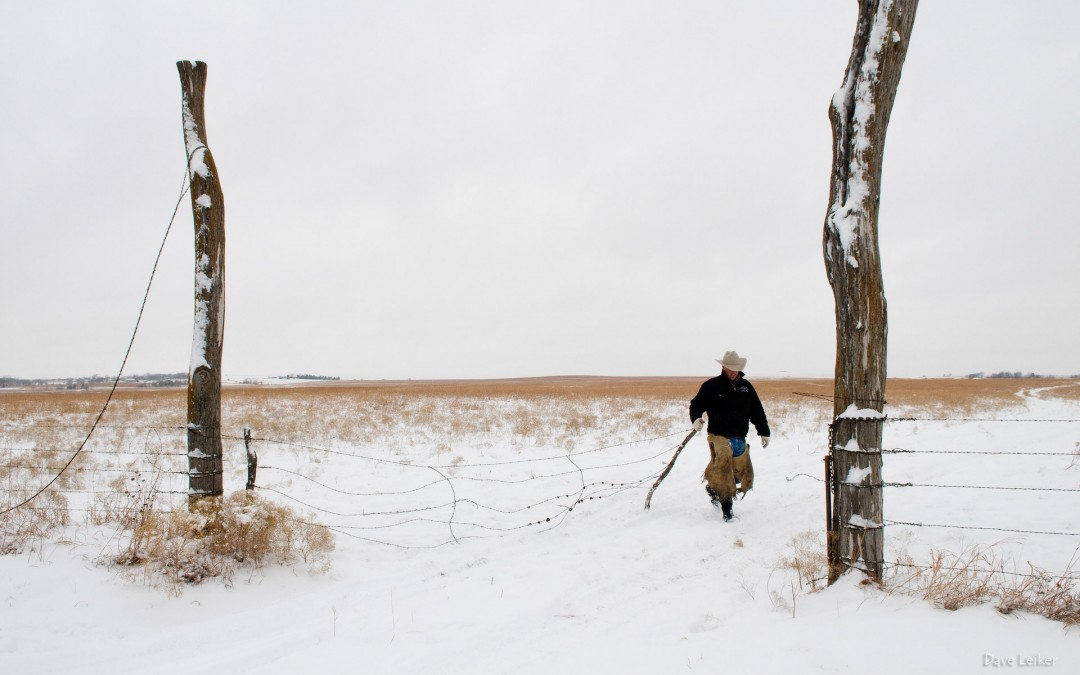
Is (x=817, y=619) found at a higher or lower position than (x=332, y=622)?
higher

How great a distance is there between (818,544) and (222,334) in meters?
6.33

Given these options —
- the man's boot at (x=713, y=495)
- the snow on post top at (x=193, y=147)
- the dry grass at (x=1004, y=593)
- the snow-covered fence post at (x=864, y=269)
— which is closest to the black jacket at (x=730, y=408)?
the man's boot at (x=713, y=495)

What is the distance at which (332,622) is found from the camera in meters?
3.97

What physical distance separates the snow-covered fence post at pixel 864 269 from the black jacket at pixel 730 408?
7.54ft

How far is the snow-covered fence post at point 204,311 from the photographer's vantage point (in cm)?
504

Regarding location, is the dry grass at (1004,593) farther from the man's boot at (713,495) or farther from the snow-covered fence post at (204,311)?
the snow-covered fence post at (204,311)

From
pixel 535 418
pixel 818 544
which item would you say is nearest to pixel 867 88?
pixel 818 544

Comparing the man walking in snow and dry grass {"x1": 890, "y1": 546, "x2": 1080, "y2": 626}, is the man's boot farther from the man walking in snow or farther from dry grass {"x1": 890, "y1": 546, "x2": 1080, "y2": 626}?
dry grass {"x1": 890, "y1": 546, "x2": 1080, "y2": 626}

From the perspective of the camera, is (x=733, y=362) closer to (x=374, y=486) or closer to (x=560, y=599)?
(x=560, y=599)

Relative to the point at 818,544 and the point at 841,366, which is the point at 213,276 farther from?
the point at 818,544

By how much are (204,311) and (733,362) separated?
229 inches

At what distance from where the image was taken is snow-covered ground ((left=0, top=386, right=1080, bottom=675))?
123 inches

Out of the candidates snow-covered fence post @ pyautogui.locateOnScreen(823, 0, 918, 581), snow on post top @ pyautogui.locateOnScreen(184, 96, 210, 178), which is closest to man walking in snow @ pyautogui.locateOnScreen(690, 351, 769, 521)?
snow-covered fence post @ pyautogui.locateOnScreen(823, 0, 918, 581)

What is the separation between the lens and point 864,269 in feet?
12.8
